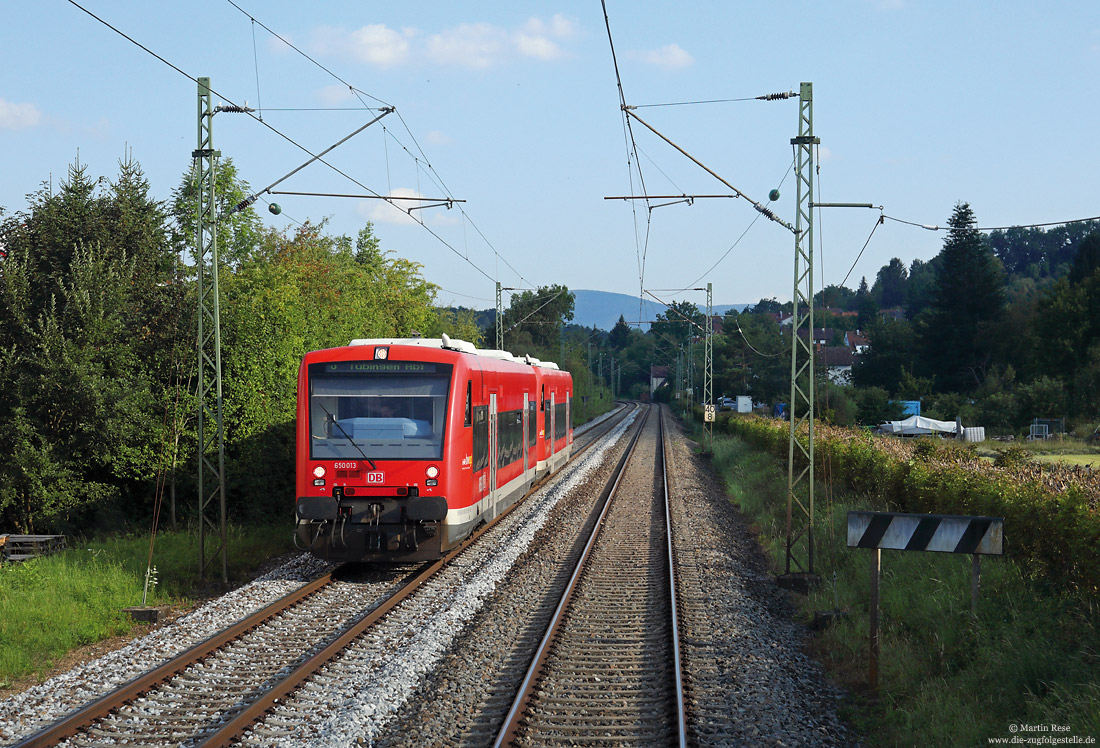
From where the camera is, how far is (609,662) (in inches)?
349

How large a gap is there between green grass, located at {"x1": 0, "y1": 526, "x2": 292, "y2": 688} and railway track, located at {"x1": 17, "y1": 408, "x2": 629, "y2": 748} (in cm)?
152

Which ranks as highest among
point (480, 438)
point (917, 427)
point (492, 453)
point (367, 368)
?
point (367, 368)

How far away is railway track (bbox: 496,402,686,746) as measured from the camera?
7.03 m

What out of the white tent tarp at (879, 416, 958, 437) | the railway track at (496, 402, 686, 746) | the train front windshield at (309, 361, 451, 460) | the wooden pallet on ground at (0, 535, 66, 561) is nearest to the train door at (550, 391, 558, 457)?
the railway track at (496, 402, 686, 746)

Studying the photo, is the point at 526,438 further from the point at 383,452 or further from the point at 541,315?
the point at 541,315

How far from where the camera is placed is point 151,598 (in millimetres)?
11797

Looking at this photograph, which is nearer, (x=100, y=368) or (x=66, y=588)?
(x=66, y=588)

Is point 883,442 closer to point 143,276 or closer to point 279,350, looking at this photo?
point 279,350

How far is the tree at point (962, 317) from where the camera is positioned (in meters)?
76.5

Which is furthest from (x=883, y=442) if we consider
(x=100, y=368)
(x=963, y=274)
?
(x=963, y=274)

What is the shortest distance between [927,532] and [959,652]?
119 centimetres

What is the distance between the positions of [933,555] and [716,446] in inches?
1090

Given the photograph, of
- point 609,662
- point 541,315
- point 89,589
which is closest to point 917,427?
point 609,662

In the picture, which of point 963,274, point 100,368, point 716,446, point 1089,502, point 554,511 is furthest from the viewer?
point 963,274
